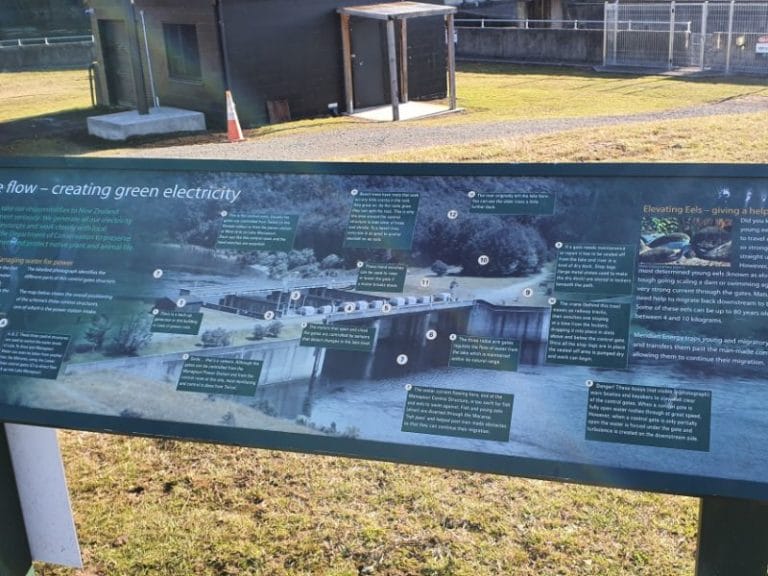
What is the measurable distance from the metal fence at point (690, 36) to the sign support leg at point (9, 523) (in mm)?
23758

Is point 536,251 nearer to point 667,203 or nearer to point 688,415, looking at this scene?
point 667,203

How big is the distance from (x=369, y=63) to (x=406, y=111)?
66.2 inches

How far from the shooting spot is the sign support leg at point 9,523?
3.44 m

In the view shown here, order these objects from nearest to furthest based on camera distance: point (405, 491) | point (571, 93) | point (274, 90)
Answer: point (405, 491), point (274, 90), point (571, 93)

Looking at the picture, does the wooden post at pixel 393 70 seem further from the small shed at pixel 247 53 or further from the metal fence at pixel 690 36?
the metal fence at pixel 690 36

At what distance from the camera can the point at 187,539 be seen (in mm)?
4133

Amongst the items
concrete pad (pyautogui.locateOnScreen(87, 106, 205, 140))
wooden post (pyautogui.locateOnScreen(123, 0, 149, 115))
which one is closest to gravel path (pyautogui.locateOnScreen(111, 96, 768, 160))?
concrete pad (pyautogui.locateOnScreen(87, 106, 205, 140))

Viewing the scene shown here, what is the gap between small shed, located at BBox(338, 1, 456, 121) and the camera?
18266 mm

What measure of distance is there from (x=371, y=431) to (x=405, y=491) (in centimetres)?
182

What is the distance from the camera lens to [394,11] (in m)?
18.7

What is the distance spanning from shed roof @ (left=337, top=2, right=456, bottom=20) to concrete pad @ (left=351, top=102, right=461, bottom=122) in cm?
195

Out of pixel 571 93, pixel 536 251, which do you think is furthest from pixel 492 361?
pixel 571 93

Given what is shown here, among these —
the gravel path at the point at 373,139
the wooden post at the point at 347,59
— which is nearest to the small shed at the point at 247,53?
the wooden post at the point at 347,59

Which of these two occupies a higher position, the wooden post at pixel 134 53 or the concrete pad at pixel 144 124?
the wooden post at pixel 134 53
